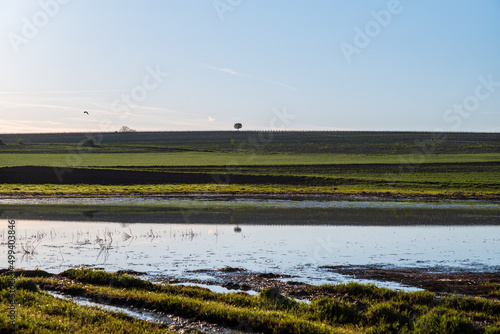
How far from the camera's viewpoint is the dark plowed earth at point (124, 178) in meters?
55.4

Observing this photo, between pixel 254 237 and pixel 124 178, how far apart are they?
36.7 m

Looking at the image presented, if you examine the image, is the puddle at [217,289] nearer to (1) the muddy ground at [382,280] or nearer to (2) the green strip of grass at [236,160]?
(1) the muddy ground at [382,280]

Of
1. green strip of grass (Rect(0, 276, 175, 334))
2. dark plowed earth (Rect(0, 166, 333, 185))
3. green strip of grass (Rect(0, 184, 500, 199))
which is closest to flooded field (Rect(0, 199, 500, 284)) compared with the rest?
green strip of grass (Rect(0, 276, 175, 334))

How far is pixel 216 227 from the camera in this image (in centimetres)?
2681

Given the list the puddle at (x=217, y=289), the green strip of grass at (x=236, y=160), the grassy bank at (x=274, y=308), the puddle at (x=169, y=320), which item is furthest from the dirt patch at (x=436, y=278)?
the green strip of grass at (x=236, y=160)

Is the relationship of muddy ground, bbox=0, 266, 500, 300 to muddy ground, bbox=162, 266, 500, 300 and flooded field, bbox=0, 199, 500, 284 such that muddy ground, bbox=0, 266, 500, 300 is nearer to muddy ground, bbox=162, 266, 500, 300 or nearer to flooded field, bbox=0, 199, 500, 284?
muddy ground, bbox=162, 266, 500, 300

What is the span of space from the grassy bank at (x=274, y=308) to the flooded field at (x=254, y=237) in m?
2.62

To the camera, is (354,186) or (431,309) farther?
(354,186)

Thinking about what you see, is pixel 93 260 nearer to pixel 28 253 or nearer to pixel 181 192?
pixel 28 253

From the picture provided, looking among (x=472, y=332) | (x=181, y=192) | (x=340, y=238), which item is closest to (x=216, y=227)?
(x=340, y=238)

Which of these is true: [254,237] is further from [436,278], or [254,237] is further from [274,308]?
[274,308]

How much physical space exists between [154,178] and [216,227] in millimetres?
32372

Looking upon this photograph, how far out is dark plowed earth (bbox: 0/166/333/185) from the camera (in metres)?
55.4

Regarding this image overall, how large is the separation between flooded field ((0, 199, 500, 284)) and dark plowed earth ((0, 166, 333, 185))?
54.9ft
